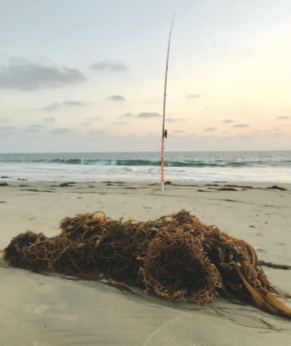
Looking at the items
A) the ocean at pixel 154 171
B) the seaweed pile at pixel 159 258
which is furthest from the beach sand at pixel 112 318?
the ocean at pixel 154 171

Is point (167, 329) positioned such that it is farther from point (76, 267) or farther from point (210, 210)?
point (210, 210)

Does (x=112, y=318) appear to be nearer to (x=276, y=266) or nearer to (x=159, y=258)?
(x=159, y=258)

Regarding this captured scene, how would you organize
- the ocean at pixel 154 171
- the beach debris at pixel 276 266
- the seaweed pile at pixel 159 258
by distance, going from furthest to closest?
the ocean at pixel 154 171 → the beach debris at pixel 276 266 → the seaweed pile at pixel 159 258

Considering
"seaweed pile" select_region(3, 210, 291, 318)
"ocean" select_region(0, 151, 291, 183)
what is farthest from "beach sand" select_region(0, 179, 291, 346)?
"ocean" select_region(0, 151, 291, 183)

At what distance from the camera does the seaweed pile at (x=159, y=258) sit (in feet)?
6.06

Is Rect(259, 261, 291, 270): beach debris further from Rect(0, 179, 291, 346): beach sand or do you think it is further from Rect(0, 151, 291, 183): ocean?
Rect(0, 151, 291, 183): ocean

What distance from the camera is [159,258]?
188 centimetres

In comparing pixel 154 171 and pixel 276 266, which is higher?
pixel 154 171

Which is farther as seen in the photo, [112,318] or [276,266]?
[276,266]

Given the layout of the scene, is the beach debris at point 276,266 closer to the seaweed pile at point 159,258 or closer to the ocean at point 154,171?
the seaweed pile at point 159,258

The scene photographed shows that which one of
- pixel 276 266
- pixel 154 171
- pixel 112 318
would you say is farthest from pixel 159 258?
pixel 154 171

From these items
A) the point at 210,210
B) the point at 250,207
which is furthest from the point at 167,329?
the point at 250,207

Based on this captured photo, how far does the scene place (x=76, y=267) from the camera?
2254mm

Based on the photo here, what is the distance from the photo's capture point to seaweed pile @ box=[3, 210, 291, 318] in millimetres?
1848
